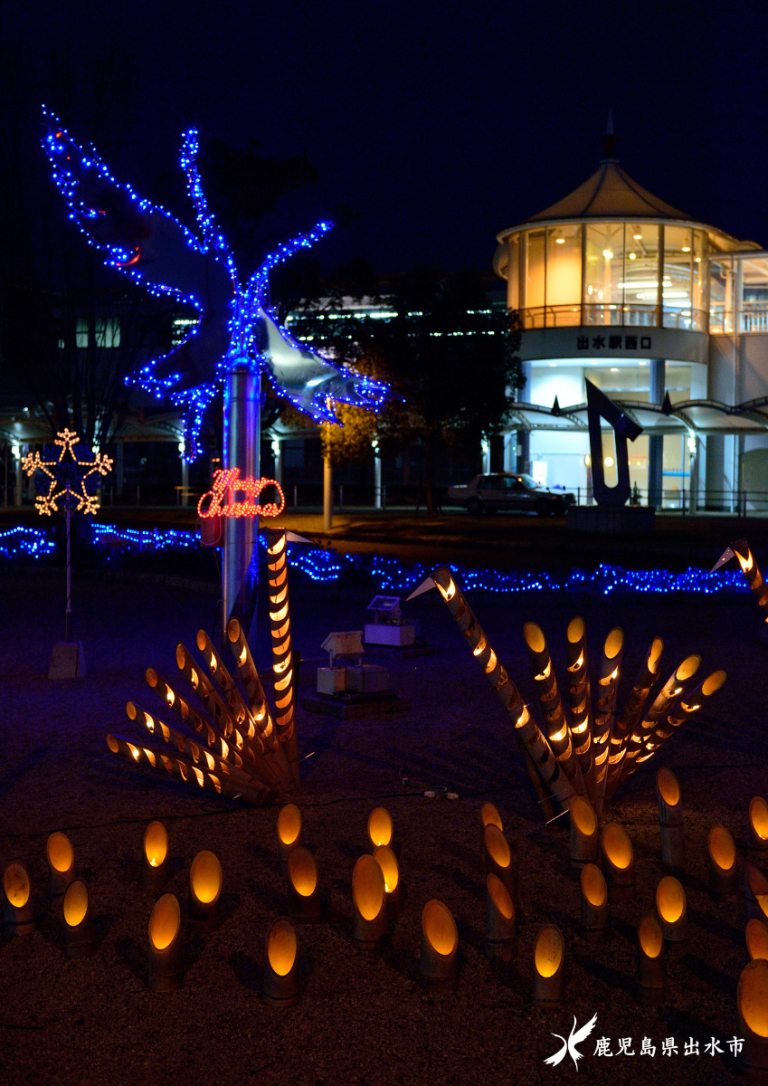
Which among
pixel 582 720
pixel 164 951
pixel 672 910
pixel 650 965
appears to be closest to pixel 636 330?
pixel 582 720

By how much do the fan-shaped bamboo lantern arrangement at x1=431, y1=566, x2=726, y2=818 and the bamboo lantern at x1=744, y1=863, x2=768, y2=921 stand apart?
1208 mm

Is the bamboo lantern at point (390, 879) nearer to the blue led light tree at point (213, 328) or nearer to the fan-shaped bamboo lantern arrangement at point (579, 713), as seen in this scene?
the fan-shaped bamboo lantern arrangement at point (579, 713)

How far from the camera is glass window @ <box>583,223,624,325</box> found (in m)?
40.9

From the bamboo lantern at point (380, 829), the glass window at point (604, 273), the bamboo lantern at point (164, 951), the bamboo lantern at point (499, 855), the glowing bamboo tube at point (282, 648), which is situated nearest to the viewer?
the bamboo lantern at point (164, 951)

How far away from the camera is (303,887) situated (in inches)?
185

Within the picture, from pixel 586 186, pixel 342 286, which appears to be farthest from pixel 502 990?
pixel 586 186

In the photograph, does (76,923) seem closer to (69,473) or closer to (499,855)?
A: (499,855)

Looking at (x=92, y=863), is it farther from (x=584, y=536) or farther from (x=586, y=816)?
(x=584, y=536)

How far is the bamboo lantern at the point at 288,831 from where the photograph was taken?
5.18m

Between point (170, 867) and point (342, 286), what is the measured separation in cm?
2284

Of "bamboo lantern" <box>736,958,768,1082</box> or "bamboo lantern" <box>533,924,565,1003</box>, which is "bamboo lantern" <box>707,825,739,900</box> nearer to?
"bamboo lantern" <box>533,924,565,1003</box>

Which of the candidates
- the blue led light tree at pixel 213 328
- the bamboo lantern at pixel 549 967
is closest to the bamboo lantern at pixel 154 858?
the bamboo lantern at pixel 549 967

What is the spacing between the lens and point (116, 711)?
351 inches

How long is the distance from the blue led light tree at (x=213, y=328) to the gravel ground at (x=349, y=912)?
2307mm
